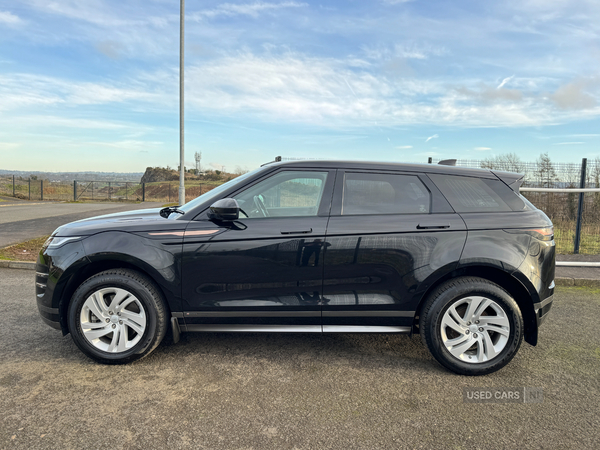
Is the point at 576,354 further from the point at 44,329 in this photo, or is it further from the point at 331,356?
the point at 44,329

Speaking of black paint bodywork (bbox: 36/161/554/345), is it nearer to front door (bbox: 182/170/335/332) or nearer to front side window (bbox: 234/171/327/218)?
front door (bbox: 182/170/335/332)

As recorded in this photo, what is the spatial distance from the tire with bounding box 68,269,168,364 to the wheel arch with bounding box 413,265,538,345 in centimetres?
217

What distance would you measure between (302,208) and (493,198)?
1629mm

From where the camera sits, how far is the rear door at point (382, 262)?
11.2ft

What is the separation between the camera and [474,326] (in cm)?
345

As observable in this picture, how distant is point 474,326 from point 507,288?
0.48 metres

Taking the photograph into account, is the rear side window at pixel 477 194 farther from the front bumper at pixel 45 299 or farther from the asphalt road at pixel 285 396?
the front bumper at pixel 45 299

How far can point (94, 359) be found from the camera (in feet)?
11.7

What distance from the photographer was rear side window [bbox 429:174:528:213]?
359 centimetres

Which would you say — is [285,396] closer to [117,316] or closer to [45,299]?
[117,316]

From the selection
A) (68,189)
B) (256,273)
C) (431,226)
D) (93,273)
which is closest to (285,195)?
(256,273)

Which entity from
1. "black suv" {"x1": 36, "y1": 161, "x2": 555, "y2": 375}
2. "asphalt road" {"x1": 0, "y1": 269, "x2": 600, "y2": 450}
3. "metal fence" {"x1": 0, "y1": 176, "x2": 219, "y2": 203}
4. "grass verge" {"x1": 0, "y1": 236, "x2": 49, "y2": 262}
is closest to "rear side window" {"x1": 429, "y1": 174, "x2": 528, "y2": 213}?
"black suv" {"x1": 36, "y1": 161, "x2": 555, "y2": 375}

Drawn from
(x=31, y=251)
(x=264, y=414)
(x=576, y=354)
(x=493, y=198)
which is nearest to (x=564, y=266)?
(x=576, y=354)

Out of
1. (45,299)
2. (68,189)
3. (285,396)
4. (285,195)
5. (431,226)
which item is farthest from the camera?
(68,189)
